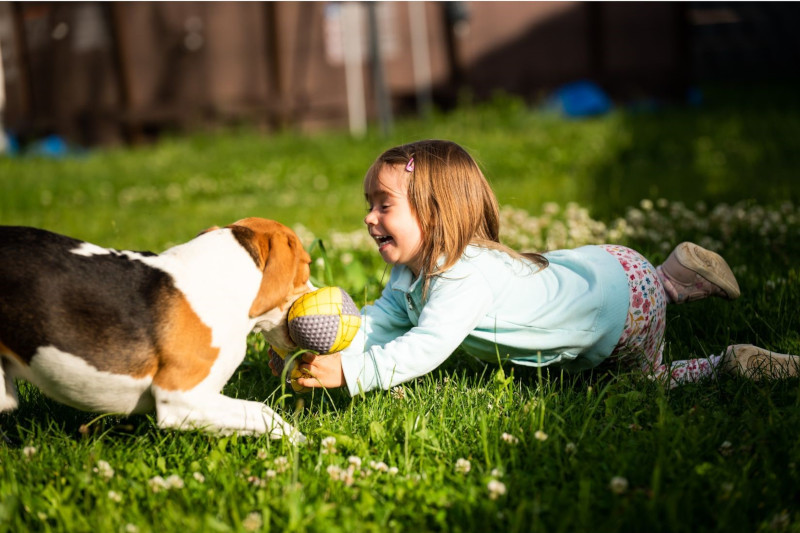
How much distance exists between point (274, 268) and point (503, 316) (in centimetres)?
103

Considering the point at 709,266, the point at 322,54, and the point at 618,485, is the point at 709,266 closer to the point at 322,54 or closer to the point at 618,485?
the point at 618,485

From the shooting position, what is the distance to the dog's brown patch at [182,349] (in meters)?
2.66

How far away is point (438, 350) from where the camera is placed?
3.15 metres

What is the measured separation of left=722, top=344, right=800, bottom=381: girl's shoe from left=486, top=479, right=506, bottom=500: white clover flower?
133 cm

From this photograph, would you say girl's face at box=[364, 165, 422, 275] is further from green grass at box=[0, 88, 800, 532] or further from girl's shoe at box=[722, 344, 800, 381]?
girl's shoe at box=[722, 344, 800, 381]

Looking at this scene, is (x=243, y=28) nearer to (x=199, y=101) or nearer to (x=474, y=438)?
(x=199, y=101)

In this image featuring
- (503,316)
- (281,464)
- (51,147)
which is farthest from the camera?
(51,147)

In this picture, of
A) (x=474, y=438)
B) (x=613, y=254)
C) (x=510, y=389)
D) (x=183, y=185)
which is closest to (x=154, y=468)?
(x=474, y=438)

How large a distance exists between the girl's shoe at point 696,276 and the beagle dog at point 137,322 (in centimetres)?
187

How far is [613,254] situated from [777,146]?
6.41 metres

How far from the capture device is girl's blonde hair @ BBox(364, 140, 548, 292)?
331 centimetres

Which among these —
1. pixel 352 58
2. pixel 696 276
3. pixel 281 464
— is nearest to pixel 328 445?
pixel 281 464

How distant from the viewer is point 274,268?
9.29ft

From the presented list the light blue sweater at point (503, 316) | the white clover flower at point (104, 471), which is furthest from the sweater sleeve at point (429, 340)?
the white clover flower at point (104, 471)
